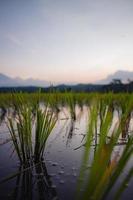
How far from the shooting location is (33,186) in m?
2.00

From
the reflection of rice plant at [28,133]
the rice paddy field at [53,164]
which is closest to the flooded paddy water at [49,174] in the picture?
the rice paddy field at [53,164]

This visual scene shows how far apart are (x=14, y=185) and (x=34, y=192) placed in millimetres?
194

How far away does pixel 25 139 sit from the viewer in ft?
8.11

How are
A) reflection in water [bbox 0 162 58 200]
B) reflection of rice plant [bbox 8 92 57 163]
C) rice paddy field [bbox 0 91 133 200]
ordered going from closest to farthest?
rice paddy field [bbox 0 91 133 200] → reflection in water [bbox 0 162 58 200] → reflection of rice plant [bbox 8 92 57 163]

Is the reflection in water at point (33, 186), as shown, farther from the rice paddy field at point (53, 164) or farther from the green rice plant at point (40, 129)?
the green rice plant at point (40, 129)

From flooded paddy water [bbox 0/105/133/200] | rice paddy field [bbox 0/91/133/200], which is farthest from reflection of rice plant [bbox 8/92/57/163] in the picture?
flooded paddy water [bbox 0/105/133/200]

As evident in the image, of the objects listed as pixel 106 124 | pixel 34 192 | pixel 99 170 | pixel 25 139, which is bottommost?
pixel 34 192

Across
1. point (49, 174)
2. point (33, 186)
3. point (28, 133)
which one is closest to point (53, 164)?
point (49, 174)

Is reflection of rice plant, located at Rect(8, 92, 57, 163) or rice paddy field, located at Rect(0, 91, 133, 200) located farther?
reflection of rice plant, located at Rect(8, 92, 57, 163)

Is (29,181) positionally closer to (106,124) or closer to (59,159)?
(59,159)

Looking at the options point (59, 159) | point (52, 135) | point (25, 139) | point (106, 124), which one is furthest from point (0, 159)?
point (106, 124)

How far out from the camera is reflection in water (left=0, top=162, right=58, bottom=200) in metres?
1.84

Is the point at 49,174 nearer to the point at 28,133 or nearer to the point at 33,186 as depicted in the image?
the point at 33,186

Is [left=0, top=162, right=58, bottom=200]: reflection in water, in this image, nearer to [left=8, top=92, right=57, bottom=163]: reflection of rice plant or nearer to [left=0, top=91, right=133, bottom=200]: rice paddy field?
[left=0, top=91, right=133, bottom=200]: rice paddy field
